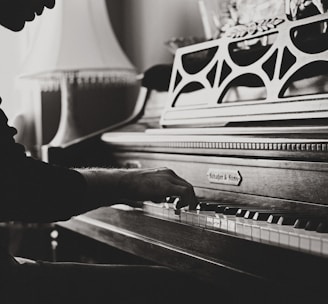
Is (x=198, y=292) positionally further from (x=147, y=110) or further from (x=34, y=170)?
(x=147, y=110)

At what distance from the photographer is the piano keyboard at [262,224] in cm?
119

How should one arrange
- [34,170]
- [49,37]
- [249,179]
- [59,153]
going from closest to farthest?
1. [34,170]
2. [249,179]
3. [59,153]
4. [49,37]

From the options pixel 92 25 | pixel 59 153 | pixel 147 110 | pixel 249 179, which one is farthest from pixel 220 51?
pixel 92 25

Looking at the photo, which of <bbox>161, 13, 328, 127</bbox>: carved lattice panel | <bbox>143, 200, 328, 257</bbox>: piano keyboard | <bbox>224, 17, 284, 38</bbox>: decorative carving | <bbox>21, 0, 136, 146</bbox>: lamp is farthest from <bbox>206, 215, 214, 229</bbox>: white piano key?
<bbox>21, 0, 136, 146</bbox>: lamp

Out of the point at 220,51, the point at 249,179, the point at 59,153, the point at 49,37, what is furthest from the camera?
the point at 49,37

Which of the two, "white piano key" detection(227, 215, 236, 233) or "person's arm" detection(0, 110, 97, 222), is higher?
"person's arm" detection(0, 110, 97, 222)

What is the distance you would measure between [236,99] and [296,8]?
355mm

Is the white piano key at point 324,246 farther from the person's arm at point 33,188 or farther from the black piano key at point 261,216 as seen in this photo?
the person's arm at point 33,188

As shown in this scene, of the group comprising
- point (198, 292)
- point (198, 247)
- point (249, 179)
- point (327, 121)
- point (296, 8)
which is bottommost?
point (198, 292)

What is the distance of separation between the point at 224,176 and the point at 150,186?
329 mm

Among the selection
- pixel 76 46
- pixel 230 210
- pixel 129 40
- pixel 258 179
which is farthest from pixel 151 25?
pixel 230 210

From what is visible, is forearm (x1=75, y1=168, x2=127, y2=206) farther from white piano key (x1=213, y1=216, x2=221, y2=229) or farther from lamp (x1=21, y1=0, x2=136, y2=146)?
lamp (x1=21, y1=0, x2=136, y2=146)

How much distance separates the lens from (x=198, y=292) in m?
1.68

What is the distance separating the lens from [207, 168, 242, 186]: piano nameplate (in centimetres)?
170
